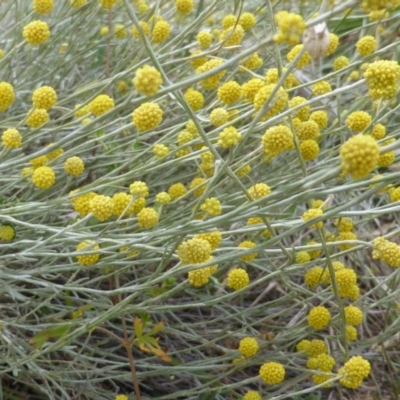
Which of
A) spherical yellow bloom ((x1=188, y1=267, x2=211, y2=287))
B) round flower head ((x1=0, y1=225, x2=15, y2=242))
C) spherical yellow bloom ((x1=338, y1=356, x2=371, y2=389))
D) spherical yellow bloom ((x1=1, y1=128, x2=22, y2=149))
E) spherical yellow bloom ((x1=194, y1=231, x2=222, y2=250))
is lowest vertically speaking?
spherical yellow bloom ((x1=338, y1=356, x2=371, y2=389))

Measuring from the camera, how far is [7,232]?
115cm

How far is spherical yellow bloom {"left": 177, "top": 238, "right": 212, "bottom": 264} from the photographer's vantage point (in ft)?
3.09

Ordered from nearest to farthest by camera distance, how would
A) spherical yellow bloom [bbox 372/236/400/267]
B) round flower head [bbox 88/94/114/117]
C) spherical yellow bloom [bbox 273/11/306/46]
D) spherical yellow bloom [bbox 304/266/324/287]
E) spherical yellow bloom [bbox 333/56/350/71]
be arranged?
spherical yellow bloom [bbox 273/11/306/46], spherical yellow bloom [bbox 372/236/400/267], round flower head [bbox 88/94/114/117], spherical yellow bloom [bbox 304/266/324/287], spherical yellow bloom [bbox 333/56/350/71]

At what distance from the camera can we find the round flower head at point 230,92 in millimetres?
1110

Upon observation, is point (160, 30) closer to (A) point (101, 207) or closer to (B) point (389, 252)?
(A) point (101, 207)

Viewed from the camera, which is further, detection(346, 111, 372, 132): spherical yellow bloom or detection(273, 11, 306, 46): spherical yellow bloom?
detection(346, 111, 372, 132): spherical yellow bloom

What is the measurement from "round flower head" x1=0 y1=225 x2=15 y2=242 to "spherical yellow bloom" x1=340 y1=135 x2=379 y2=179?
2.27 feet

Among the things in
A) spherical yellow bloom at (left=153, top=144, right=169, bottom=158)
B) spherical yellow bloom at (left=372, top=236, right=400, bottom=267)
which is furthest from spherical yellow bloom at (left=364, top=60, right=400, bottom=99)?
spherical yellow bloom at (left=153, top=144, right=169, bottom=158)

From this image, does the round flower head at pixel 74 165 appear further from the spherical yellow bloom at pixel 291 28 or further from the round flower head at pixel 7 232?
the spherical yellow bloom at pixel 291 28

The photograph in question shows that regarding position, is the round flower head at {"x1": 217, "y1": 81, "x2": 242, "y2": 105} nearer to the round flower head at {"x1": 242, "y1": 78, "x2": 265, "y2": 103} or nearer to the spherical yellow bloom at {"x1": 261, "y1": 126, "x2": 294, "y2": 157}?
the round flower head at {"x1": 242, "y1": 78, "x2": 265, "y2": 103}

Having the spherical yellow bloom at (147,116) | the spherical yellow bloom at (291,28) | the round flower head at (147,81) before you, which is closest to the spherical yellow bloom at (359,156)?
the spherical yellow bloom at (291,28)

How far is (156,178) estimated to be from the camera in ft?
4.84

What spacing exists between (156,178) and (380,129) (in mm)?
550

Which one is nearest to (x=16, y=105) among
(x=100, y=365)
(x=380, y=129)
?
(x=100, y=365)
